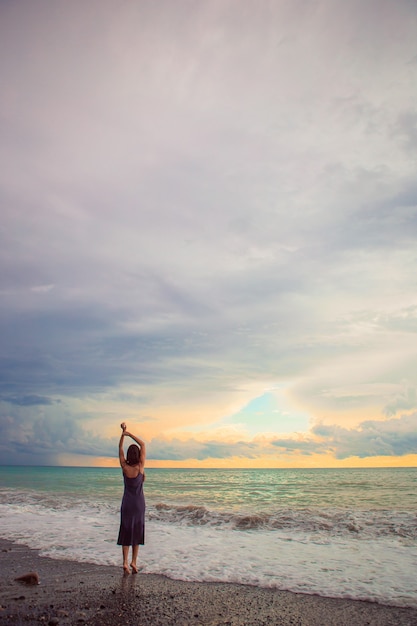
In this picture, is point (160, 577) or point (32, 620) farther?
point (160, 577)

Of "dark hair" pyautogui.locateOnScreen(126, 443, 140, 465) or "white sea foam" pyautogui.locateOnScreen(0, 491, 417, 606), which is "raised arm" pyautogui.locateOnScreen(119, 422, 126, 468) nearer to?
"dark hair" pyautogui.locateOnScreen(126, 443, 140, 465)

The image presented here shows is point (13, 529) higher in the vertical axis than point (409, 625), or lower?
lower

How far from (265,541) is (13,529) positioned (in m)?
9.48

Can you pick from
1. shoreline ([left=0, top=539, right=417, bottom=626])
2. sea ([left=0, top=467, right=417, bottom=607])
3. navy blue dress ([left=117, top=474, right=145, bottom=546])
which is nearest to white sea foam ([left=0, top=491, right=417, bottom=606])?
sea ([left=0, top=467, right=417, bottom=607])

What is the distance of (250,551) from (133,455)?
17.2ft

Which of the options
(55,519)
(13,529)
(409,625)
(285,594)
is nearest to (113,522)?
(55,519)

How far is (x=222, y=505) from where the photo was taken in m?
23.2

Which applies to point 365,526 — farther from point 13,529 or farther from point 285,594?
point 13,529

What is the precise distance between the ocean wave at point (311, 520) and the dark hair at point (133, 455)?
886 centimetres

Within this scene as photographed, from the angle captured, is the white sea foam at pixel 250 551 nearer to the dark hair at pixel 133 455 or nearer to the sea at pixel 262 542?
the sea at pixel 262 542

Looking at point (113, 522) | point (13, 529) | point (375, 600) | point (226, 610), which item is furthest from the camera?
point (113, 522)

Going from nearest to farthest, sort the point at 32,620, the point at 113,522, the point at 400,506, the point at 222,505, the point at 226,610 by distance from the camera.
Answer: the point at 32,620 → the point at 226,610 → the point at 113,522 → the point at 400,506 → the point at 222,505

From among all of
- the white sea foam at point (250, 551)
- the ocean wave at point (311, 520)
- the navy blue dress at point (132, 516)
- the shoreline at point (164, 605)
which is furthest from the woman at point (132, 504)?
the ocean wave at point (311, 520)

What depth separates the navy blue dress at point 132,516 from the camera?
9.02m
